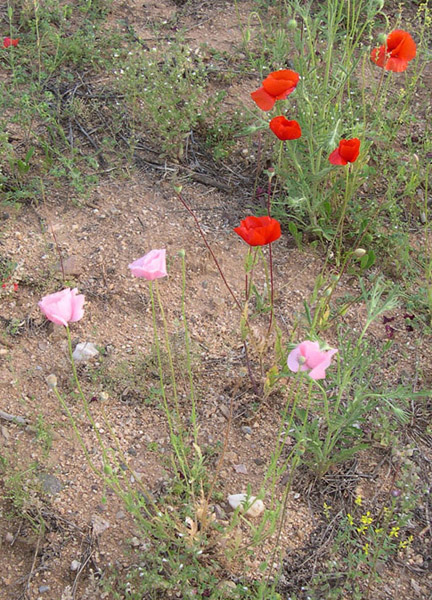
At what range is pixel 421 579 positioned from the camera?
2.01 metres

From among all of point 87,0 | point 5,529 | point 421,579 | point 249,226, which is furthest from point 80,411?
point 87,0

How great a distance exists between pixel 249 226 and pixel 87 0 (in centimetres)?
250

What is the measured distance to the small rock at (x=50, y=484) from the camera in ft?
7.00

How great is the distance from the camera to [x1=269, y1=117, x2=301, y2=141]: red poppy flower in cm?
223

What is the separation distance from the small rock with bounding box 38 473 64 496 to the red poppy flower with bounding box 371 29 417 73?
2.00 meters

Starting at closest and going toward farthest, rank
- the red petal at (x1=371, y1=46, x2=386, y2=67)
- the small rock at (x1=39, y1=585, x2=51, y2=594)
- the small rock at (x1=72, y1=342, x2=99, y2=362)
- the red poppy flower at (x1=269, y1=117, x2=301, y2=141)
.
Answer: the small rock at (x1=39, y1=585, x2=51, y2=594), the red poppy flower at (x1=269, y1=117, x2=301, y2=141), the small rock at (x1=72, y1=342, x2=99, y2=362), the red petal at (x1=371, y1=46, x2=386, y2=67)

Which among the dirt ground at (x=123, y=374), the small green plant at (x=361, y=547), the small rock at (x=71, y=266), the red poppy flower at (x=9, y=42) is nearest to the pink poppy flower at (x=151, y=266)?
the dirt ground at (x=123, y=374)

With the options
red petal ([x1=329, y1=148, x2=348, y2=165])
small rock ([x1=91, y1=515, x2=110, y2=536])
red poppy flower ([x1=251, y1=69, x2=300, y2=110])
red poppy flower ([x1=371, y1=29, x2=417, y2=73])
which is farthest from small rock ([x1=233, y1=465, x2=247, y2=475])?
red poppy flower ([x1=371, y1=29, x2=417, y2=73])

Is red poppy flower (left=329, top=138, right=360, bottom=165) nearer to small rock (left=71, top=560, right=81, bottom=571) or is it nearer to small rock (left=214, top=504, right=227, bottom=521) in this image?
small rock (left=214, top=504, right=227, bottom=521)

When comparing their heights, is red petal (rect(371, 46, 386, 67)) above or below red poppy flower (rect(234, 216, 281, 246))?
above

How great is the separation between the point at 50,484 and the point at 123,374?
49cm

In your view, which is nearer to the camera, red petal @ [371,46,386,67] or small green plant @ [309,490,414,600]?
small green plant @ [309,490,414,600]

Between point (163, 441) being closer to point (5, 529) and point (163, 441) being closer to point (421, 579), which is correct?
point (5, 529)

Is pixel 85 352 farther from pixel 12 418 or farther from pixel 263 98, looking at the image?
pixel 263 98
